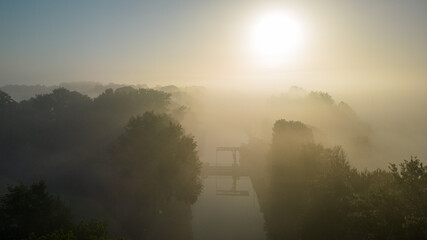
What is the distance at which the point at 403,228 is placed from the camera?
20.1 metres

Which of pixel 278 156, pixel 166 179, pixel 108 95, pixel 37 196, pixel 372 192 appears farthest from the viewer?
pixel 108 95

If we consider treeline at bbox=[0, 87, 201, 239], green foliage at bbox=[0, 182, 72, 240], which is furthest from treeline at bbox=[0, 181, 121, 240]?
treeline at bbox=[0, 87, 201, 239]

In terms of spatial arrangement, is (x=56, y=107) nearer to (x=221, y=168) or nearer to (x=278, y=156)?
(x=221, y=168)

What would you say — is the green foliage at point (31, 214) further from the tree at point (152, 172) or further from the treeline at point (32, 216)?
the tree at point (152, 172)

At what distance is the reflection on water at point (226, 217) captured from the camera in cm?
4150

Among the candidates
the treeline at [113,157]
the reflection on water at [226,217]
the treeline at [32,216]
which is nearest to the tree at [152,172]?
the treeline at [113,157]

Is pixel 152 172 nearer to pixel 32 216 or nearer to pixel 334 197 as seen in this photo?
pixel 32 216

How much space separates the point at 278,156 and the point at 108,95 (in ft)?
169

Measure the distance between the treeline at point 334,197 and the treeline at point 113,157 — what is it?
12.6 meters

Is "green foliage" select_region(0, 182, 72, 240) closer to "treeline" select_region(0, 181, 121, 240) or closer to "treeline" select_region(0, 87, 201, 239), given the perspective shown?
"treeline" select_region(0, 181, 121, 240)

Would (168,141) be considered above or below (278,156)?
above

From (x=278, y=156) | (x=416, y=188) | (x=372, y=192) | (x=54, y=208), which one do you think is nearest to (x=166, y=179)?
(x=54, y=208)

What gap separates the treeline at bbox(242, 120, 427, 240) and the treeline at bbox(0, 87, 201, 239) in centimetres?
1262

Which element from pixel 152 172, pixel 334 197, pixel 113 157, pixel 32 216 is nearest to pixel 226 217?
pixel 152 172
